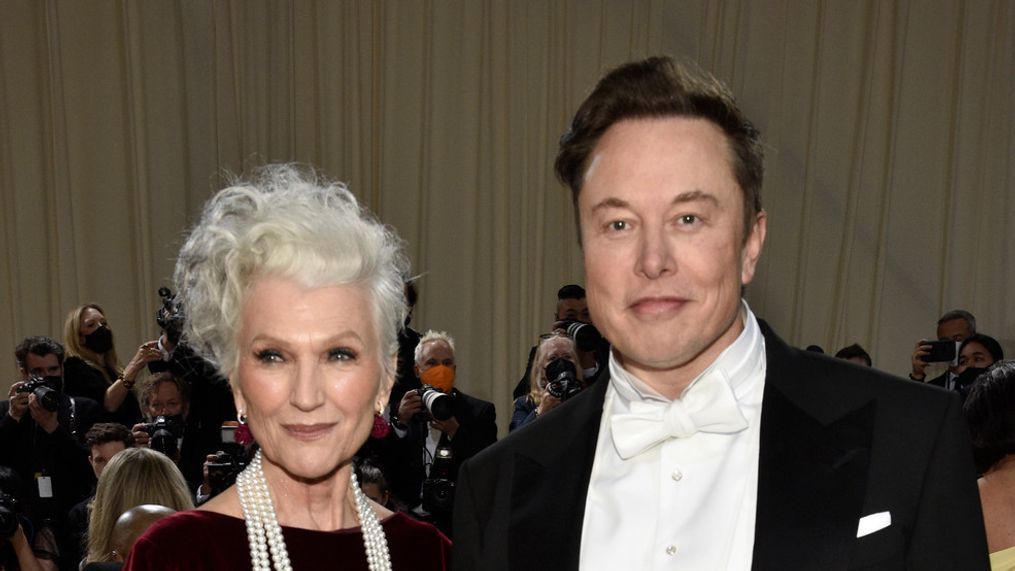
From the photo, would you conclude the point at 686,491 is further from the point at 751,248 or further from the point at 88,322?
the point at 88,322

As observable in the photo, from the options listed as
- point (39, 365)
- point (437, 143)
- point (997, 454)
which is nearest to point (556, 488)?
point (997, 454)

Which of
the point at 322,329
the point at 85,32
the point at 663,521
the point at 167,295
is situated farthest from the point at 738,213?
the point at 85,32

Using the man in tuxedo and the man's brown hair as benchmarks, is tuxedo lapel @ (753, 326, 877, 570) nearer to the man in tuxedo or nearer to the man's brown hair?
the man in tuxedo

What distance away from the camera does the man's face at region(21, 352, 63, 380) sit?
586cm

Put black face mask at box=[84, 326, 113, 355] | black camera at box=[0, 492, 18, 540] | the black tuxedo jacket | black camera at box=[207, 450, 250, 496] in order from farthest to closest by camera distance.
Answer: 1. black face mask at box=[84, 326, 113, 355]
2. black camera at box=[0, 492, 18, 540]
3. black camera at box=[207, 450, 250, 496]
4. the black tuxedo jacket

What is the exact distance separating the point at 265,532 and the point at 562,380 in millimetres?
3016

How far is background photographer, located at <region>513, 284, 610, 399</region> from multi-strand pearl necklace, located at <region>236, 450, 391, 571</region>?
1.93m

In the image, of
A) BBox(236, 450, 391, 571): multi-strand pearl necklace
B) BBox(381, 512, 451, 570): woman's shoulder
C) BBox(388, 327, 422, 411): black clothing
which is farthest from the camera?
BBox(388, 327, 422, 411): black clothing

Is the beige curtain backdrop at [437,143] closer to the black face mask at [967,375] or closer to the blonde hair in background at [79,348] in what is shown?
the blonde hair in background at [79,348]

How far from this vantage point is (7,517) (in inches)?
180

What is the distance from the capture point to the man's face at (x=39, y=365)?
5859mm

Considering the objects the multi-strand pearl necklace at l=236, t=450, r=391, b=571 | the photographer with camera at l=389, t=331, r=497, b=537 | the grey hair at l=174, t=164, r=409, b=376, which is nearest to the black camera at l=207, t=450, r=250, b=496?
the photographer with camera at l=389, t=331, r=497, b=537

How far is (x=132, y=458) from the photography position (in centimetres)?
399

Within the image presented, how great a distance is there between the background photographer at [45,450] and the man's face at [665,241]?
413cm
